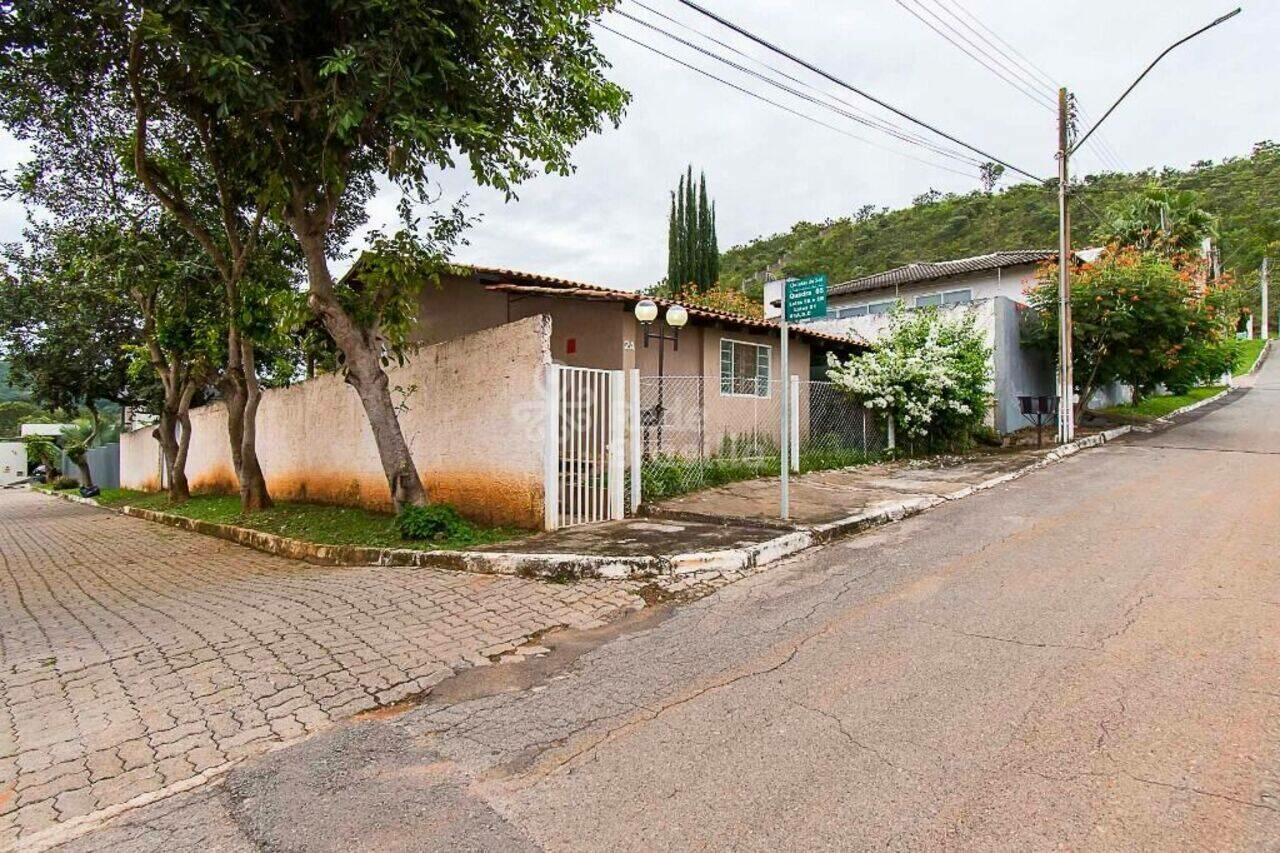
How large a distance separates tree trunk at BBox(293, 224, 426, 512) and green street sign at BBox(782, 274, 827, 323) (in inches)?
182

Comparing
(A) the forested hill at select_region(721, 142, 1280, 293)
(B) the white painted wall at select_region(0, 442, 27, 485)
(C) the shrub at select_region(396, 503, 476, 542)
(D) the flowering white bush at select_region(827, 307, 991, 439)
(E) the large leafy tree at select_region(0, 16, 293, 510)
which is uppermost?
(A) the forested hill at select_region(721, 142, 1280, 293)

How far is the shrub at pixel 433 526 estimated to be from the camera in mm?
7176

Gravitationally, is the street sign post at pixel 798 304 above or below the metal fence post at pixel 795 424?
above

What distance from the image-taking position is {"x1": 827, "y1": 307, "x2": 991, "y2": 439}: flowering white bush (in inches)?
504

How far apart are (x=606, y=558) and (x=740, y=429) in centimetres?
753

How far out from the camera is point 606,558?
5.82 metres

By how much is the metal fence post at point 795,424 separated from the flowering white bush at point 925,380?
1.41m

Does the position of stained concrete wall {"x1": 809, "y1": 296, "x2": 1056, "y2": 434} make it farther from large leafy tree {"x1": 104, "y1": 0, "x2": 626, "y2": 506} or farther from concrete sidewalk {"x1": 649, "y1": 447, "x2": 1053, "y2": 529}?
large leafy tree {"x1": 104, "y1": 0, "x2": 626, "y2": 506}

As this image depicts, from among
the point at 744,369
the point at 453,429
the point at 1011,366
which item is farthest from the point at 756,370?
the point at 453,429

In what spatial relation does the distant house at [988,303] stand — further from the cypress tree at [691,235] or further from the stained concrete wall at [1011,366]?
the cypress tree at [691,235]

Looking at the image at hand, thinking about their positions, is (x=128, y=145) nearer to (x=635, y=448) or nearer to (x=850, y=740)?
(x=635, y=448)

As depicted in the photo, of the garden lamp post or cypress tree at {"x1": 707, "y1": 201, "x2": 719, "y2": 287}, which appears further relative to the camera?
cypress tree at {"x1": 707, "y1": 201, "x2": 719, "y2": 287}

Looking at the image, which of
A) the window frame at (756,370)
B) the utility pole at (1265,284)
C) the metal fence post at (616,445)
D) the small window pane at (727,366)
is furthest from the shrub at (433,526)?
the utility pole at (1265,284)

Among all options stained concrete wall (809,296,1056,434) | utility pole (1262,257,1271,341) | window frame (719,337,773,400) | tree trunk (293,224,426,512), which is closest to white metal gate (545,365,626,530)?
tree trunk (293,224,426,512)
